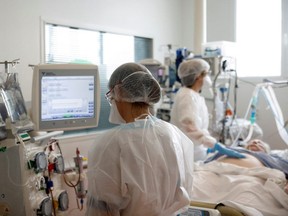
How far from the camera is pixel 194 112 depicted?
108 inches

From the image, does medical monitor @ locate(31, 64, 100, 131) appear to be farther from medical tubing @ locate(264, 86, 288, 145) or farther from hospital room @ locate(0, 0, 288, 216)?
medical tubing @ locate(264, 86, 288, 145)

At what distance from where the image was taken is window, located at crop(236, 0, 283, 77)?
4.18 metres

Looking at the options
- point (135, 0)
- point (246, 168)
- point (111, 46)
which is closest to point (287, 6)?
point (135, 0)

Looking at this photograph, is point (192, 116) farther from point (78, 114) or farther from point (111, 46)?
point (111, 46)

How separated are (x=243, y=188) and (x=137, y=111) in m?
0.95

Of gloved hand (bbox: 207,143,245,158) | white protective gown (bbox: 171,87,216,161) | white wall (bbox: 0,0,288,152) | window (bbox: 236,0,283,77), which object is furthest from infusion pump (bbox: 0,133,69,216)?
window (bbox: 236,0,283,77)

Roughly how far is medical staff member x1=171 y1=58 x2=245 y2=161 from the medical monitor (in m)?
1.07

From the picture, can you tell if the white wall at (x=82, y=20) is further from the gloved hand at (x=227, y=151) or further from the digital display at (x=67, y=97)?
the gloved hand at (x=227, y=151)

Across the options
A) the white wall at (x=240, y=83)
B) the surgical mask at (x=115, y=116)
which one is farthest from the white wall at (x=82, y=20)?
the surgical mask at (x=115, y=116)

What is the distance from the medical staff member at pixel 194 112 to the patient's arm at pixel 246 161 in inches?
1.6

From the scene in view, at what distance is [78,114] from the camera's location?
1.80 meters

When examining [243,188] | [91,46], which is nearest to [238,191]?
[243,188]

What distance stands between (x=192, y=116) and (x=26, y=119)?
1489 millimetres

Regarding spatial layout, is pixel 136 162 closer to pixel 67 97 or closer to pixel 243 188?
pixel 67 97
